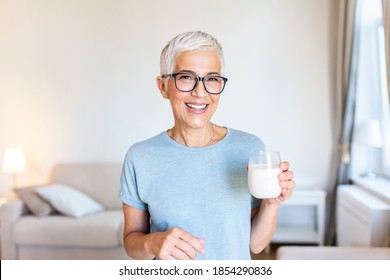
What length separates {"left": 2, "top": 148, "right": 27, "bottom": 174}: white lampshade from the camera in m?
1.29

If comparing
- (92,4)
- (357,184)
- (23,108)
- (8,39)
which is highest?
(92,4)

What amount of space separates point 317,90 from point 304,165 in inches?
12.8

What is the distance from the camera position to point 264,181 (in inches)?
28.7

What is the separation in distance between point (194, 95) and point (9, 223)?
1451 millimetres

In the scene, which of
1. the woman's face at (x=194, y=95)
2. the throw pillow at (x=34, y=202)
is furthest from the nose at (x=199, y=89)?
the throw pillow at (x=34, y=202)

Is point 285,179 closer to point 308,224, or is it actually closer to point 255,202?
point 255,202

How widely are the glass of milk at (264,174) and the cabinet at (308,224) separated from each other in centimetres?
77

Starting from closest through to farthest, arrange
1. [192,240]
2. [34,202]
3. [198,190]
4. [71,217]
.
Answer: [192,240] → [198,190] → [34,202] → [71,217]

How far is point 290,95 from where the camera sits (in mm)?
1539

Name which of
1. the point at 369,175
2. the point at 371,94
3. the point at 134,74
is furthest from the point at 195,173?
the point at 371,94

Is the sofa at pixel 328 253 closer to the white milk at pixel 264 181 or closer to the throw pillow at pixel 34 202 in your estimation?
the white milk at pixel 264 181
